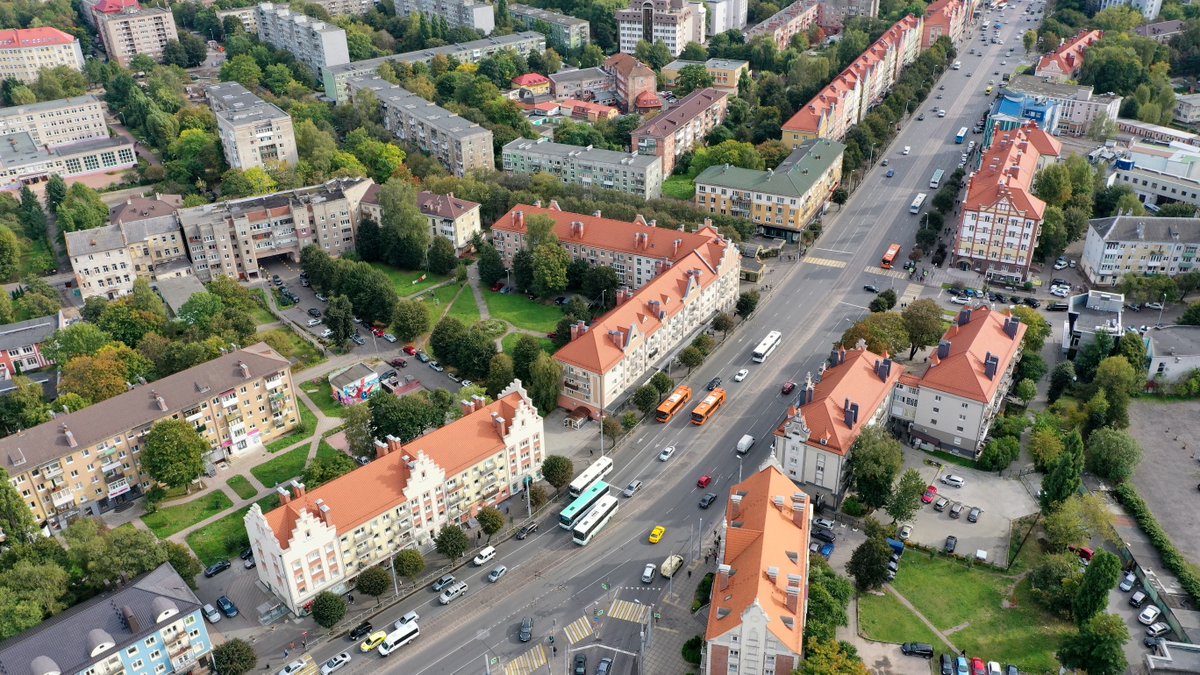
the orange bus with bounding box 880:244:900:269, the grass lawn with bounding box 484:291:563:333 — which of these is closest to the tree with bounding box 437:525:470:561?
the grass lawn with bounding box 484:291:563:333

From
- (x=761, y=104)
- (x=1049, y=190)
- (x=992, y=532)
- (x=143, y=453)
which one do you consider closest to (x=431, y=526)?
(x=143, y=453)

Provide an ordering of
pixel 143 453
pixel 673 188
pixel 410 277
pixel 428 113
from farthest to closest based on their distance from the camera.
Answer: pixel 428 113 < pixel 673 188 < pixel 410 277 < pixel 143 453

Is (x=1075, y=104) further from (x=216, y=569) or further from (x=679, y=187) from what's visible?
(x=216, y=569)

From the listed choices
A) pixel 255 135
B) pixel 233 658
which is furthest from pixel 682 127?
pixel 233 658

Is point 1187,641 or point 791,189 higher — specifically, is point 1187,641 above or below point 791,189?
below

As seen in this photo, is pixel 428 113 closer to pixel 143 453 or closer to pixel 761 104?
pixel 761 104

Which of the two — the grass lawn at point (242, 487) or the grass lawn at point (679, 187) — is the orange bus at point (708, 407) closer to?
the grass lawn at point (242, 487)

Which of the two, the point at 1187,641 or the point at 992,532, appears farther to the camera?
the point at 992,532
